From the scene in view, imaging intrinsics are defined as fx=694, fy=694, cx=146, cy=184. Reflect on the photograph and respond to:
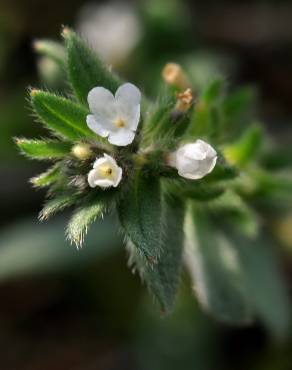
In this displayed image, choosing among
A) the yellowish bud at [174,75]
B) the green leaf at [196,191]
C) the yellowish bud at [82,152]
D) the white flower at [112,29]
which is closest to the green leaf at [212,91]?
the yellowish bud at [174,75]

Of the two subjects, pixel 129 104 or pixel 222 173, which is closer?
pixel 129 104

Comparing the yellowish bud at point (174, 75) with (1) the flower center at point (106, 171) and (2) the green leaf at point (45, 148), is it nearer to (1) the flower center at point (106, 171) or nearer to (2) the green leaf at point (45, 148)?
(2) the green leaf at point (45, 148)

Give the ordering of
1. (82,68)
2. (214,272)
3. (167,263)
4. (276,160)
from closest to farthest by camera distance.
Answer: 1. (82,68)
2. (167,263)
3. (214,272)
4. (276,160)

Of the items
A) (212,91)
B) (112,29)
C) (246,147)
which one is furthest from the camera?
(112,29)

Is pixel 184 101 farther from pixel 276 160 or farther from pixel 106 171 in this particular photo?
pixel 276 160

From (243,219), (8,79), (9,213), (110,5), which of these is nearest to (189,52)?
(110,5)

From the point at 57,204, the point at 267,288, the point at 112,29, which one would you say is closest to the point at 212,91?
the point at 57,204
